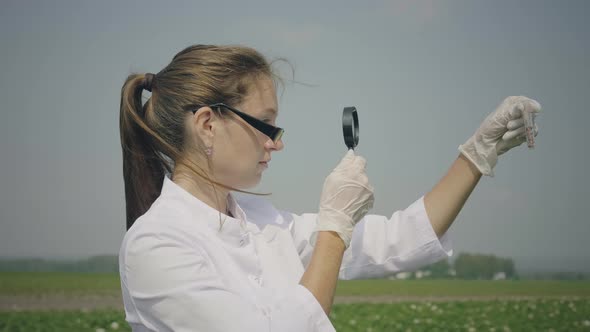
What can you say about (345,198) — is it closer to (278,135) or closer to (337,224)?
(337,224)

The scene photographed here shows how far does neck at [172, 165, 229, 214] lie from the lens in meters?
1.92

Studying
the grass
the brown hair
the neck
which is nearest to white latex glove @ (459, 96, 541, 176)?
the brown hair

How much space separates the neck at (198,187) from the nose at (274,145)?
0.22 metres

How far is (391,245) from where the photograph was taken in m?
2.19

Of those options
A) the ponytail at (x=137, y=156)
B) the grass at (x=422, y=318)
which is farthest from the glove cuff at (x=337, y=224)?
the grass at (x=422, y=318)

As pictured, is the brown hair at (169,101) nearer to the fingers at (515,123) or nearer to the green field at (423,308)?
the fingers at (515,123)

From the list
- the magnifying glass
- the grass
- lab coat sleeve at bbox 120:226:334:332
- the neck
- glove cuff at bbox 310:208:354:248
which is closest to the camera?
lab coat sleeve at bbox 120:226:334:332

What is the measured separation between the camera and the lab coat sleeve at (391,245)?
2.16 metres

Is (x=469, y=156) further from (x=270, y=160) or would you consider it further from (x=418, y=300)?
(x=418, y=300)

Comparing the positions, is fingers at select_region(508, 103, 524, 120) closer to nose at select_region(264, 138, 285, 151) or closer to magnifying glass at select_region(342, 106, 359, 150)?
magnifying glass at select_region(342, 106, 359, 150)

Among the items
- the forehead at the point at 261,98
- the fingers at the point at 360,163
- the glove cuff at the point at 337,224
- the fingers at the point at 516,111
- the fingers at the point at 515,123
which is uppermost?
the forehead at the point at 261,98

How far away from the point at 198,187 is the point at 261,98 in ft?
1.13

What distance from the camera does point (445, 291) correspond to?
7043 mm

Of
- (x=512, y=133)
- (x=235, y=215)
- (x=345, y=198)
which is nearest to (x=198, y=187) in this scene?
(x=235, y=215)
